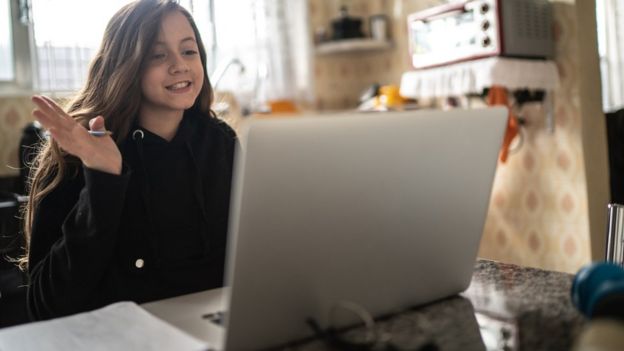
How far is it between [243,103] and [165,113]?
2.02m

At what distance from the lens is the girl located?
109 centimetres

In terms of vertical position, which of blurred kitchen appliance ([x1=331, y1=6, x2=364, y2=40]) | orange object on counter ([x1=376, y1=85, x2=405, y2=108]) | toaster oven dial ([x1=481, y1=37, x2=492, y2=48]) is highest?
blurred kitchen appliance ([x1=331, y1=6, x2=364, y2=40])

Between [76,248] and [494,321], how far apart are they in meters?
0.68

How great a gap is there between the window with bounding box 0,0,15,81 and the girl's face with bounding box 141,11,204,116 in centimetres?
181

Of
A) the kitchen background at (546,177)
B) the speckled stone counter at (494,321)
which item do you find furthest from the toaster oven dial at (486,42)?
the speckled stone counter at (494,321)

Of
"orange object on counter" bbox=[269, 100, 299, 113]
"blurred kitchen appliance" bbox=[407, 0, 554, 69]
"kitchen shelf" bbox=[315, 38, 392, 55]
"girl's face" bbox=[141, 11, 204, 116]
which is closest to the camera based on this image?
"girl's face" bbox=[141, 11, 204, 116]

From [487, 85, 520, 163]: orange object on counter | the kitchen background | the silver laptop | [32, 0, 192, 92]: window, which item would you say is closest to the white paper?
the silver laptop

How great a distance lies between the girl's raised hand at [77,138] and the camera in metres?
1.00

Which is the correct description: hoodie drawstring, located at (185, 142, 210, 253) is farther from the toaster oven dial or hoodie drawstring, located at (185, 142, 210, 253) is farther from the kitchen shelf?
the kitchen shelf

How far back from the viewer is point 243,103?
342cm

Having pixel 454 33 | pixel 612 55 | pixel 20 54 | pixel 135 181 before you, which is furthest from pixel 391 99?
pixel 135 181

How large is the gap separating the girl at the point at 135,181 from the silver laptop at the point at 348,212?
0.34 meters

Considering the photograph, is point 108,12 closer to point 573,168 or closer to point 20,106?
point 20,106

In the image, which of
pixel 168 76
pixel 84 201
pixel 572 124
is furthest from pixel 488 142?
pixel 572 124
